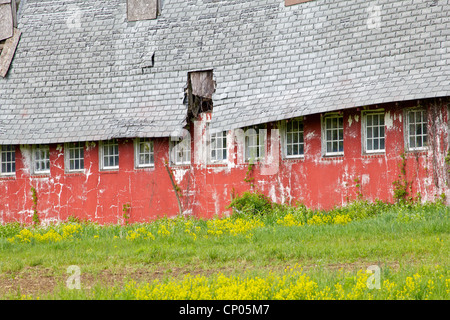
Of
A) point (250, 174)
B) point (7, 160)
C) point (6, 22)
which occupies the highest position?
point (6, 22)

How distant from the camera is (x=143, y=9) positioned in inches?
915

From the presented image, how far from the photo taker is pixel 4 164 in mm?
23781

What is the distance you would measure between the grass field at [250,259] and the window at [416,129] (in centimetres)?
164

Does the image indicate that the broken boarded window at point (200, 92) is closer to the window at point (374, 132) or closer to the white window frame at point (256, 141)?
the white window frame at point (256, 141)

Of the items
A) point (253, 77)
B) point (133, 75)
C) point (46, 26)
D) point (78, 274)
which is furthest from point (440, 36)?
point (46, 26)

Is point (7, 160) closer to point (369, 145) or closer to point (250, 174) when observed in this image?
point (250, 174)

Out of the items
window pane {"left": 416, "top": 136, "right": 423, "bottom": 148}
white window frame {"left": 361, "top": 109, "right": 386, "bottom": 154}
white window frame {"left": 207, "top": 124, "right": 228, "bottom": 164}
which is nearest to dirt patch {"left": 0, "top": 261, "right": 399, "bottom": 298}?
window pane {"left": 416, "top": 136, "right": 423, "bottom": 148}

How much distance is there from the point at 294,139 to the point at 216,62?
3655 millimetres

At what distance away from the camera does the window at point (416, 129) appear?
1769 cm

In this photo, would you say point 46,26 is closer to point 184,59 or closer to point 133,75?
point 133,75

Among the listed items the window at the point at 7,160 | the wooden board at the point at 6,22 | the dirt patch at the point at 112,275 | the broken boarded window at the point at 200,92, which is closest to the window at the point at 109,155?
the broken boarded window at the point at 200,92

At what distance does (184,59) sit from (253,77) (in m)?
2.59

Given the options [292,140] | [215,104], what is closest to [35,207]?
[215,104]

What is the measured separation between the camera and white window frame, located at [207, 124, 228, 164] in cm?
2103
